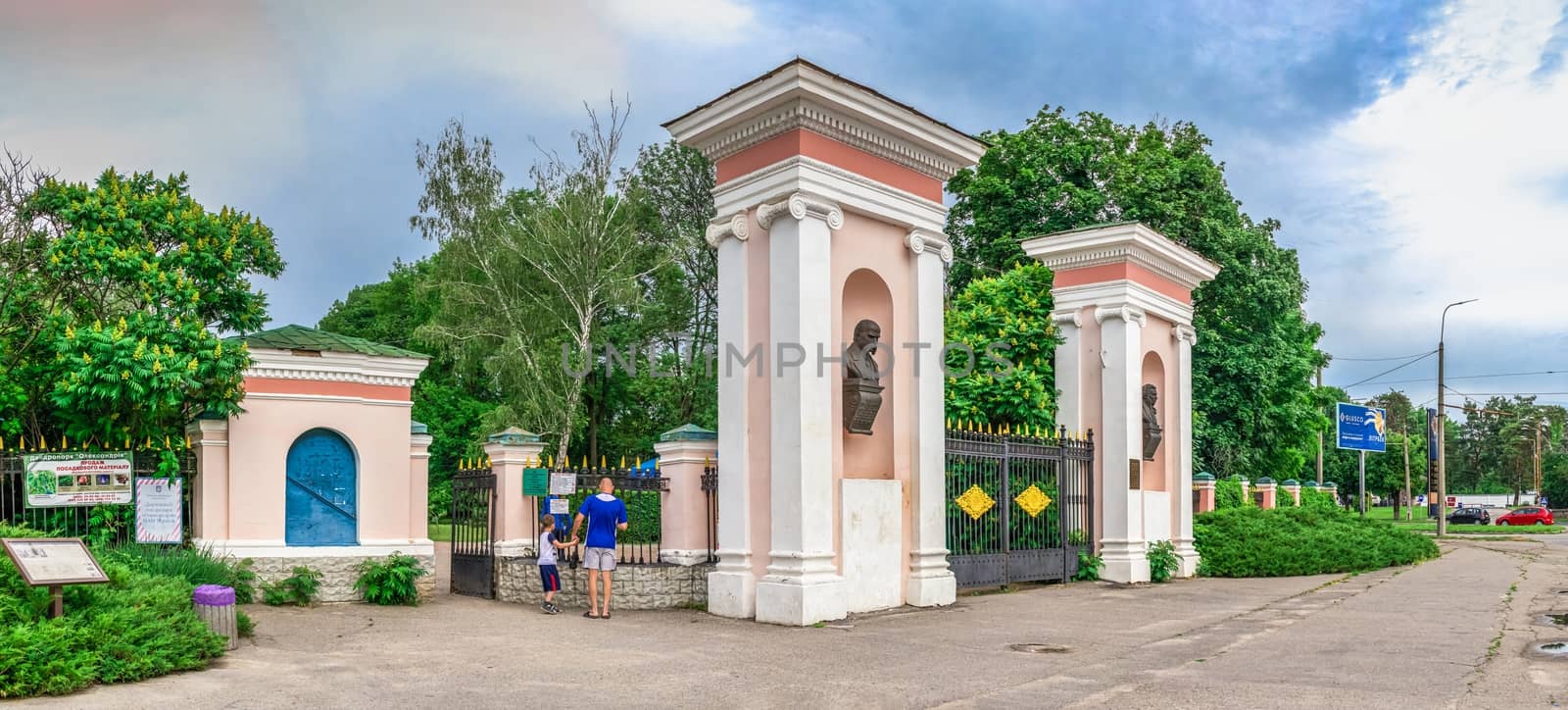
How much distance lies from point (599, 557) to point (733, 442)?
6.24 feet

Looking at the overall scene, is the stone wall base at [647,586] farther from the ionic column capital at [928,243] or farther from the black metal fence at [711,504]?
the ionic column capital at [928,243]

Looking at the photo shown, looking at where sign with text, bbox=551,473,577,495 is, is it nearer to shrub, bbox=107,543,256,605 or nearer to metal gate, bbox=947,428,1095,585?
shrub, bbox=107,543,256,605

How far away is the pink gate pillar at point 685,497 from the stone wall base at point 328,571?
1814 millimetres

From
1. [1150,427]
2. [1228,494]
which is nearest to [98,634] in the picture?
[1150,427]

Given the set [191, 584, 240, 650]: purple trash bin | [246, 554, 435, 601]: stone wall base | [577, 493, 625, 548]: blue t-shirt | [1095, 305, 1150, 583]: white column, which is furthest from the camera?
[1095, 305, 1150, 583]: white column

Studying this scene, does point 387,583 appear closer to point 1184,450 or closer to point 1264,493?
point 1184,450

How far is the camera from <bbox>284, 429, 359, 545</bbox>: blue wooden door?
13.4 meters

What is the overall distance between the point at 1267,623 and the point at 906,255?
18.7 ft

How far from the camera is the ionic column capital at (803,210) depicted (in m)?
12.1

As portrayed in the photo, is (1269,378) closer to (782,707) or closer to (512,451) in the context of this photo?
(512,451)

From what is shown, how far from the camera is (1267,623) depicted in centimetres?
1225

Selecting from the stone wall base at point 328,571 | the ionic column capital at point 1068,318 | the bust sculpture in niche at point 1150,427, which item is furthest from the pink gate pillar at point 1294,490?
the stone wall base at point 328,571

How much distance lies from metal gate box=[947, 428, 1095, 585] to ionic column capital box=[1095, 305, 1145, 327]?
1932 mm

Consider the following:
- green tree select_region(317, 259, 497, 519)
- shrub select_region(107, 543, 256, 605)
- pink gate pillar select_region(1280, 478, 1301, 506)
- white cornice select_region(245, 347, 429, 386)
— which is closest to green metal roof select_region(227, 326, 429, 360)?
white cornice select_region(245, 347, 429, 386)
